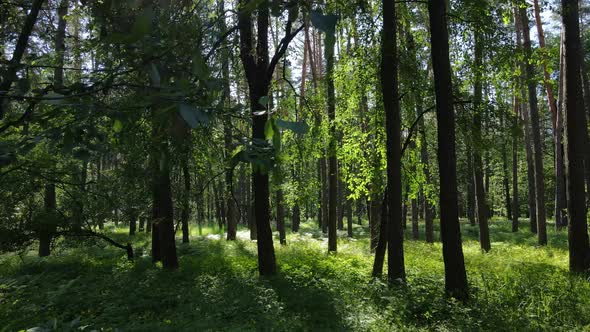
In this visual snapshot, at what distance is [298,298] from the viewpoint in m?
7.89

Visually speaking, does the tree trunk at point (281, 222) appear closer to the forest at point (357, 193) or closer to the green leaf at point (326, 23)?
the forest at point (357, 193)

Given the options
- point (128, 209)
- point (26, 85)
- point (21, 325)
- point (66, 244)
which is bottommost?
point (21, 325)

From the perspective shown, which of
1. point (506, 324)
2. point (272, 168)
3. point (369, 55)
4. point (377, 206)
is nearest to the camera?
point (272, 168)

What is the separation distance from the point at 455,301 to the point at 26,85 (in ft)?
23.3

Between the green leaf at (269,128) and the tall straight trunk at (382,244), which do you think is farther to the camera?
the tall straight trunk at (382,244)

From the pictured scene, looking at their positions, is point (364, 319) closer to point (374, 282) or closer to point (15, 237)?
point (374, 282)

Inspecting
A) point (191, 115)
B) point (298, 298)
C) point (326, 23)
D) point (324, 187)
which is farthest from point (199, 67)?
point (324, 187)

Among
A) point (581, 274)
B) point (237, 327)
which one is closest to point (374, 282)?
point (237, 327)

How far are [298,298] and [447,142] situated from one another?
160 inches

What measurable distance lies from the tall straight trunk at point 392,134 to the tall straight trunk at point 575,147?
12.4 ft

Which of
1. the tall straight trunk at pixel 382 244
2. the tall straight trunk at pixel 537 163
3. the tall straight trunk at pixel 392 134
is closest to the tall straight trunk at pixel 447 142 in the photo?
the tall straight trunk at pixel 392 134

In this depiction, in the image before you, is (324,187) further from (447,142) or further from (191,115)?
(191,115)

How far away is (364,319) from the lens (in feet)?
21.7

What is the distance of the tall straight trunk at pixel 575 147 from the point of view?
8.73 meters
